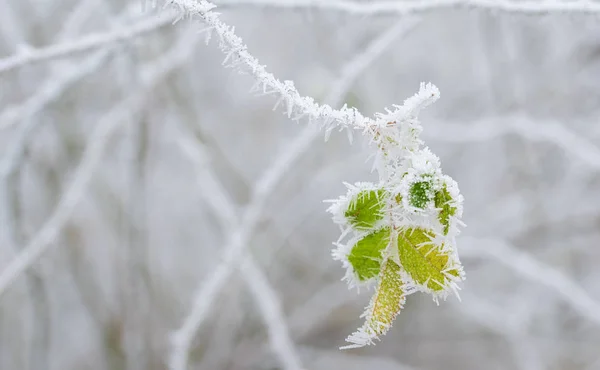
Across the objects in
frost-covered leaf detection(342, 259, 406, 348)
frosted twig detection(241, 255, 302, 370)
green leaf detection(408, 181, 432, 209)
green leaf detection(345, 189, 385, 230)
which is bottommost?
frost-covered leaf detection(342, 259, 406, 348)

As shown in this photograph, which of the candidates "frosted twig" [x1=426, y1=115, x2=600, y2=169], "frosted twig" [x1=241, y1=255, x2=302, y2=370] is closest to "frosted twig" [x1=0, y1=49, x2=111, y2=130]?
"frosted twig" [x1=241, y1=255, x2=302, y2=370]

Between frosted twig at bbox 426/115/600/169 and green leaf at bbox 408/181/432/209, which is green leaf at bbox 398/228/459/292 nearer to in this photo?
green leaf at bbox 408/181/432/209

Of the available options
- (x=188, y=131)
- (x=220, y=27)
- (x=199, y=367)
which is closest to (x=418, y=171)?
(x=220, y=27)

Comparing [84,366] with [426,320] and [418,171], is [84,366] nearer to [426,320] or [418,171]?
[426,320]

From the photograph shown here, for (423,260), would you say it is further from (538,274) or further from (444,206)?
(538,274)

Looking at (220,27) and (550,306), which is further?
(550,306)

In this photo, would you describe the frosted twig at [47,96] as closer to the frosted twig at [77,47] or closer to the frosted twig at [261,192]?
the frosted twig at [77,47]
